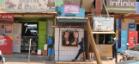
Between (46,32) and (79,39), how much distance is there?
26.0 ft

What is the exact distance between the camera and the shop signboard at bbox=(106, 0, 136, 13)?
1499 inches

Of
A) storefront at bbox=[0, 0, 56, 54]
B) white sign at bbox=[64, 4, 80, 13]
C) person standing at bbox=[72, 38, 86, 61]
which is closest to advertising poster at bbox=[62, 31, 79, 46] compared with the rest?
person standing at bbox=[72, 38, 86, 61]

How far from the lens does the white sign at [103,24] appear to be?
33.2 m

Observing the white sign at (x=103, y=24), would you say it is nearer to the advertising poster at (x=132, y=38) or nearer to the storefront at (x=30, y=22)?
the storefront at (x=30, y=22)

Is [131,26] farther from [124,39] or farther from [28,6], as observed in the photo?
[28,6]

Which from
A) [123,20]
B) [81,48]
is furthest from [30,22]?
[81,48]

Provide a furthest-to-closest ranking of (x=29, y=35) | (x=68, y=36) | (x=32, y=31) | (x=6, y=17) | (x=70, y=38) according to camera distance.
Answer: (x=32, y=31) → (x=29, y=35) → (x=6, y=17) → (x=68, y=36) → (x=70, y=38)

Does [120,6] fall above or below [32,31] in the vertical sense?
above

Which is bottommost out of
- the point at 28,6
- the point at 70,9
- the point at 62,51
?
the point at 62,51

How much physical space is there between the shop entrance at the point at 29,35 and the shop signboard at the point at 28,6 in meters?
1.91

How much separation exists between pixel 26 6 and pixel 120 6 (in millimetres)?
7447

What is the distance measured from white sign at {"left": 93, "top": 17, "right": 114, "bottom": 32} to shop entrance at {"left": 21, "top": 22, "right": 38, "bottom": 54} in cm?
642

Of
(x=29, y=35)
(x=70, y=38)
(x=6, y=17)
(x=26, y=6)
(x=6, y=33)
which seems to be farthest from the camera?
(x=29, y=35)

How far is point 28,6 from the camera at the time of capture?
36938 millimetres
